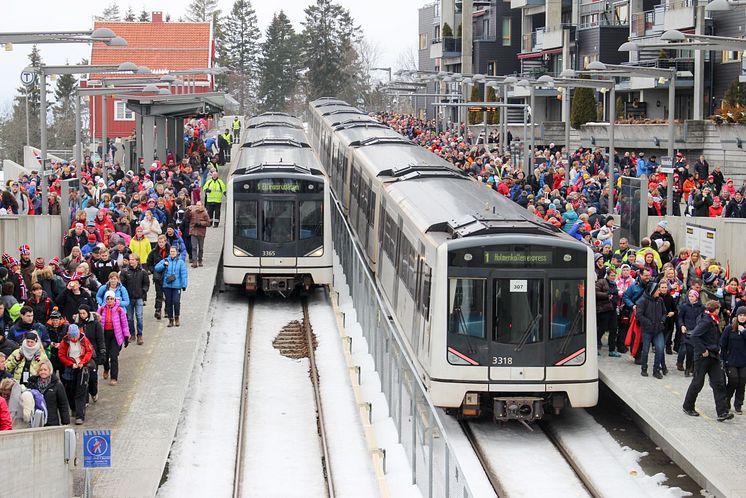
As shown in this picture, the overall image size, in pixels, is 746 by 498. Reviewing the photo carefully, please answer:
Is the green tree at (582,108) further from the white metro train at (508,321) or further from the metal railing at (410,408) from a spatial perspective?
the white metro train at (508,321)

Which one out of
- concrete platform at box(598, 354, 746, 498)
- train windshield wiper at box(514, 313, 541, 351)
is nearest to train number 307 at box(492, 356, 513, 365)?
train windshield wiper at box(514, 313, 541, 351)

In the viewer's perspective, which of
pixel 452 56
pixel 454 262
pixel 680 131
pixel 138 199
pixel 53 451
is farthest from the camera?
pixel 452 56

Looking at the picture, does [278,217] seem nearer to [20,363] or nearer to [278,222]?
[278,222]

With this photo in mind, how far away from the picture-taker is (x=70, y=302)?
18.9m

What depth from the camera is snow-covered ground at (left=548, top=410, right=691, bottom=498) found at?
622 inches

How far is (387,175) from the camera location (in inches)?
1017

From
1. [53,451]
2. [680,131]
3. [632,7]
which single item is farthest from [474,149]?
[53,451]

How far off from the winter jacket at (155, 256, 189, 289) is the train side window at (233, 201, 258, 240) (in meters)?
3.29

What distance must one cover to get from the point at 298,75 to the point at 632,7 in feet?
234

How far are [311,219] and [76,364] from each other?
397 inches

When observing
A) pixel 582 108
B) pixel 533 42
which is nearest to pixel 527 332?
pixel 582 108

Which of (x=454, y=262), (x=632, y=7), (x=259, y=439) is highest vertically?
A: (x=632, y=7)

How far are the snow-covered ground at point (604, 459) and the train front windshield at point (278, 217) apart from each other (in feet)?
28.3

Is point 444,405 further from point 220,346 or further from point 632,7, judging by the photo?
point 632,7
